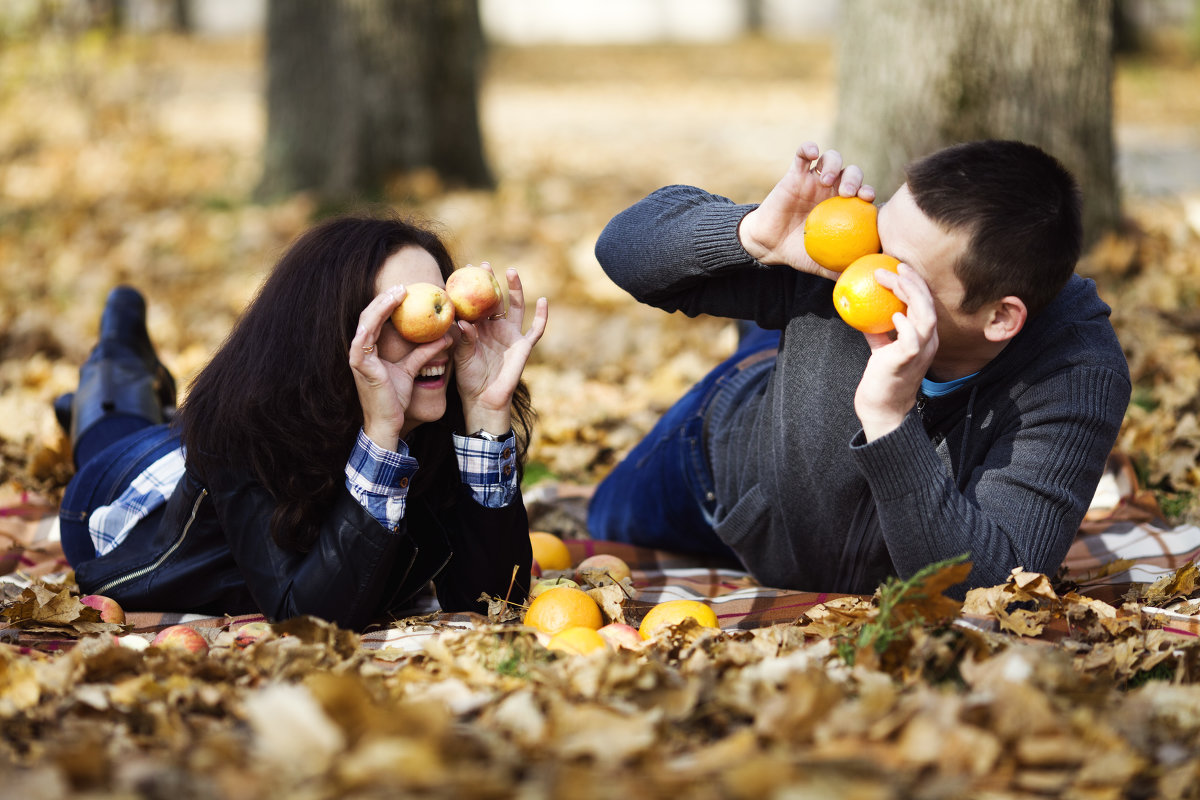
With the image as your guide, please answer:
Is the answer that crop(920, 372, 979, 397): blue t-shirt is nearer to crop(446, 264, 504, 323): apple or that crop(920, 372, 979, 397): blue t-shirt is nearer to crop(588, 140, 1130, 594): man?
crop(588, 140, 1130, 594): man

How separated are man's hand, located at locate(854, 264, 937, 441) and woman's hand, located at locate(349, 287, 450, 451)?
100 cm

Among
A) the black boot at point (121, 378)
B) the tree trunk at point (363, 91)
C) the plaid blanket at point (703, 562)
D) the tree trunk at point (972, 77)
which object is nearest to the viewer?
the plaid blanket at point (703, 562)

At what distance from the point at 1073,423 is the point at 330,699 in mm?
1846

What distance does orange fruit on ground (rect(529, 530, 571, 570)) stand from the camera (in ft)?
11.0

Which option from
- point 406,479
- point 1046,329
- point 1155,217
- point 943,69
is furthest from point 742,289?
point 1155,217

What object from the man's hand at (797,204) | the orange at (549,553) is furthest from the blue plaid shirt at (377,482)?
the man's hand at (797,204)

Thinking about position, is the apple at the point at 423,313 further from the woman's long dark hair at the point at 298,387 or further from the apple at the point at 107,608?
the apple at the point at 107,608

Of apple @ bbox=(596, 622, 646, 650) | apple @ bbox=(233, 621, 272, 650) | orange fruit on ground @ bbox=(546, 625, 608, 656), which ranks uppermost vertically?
orange fruit on ground @ bbox=(546, 625, 608, 656)

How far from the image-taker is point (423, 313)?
2498 millimetres

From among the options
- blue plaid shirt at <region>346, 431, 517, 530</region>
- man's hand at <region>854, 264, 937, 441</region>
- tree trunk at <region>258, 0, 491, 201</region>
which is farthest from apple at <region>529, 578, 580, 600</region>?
tree trunk at <region>258, 0, 491, 201</region>

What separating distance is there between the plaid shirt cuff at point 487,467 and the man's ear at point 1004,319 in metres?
1.19

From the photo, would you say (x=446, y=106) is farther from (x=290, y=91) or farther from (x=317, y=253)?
(x=317, y=253)

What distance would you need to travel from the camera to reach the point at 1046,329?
2734 millimetres

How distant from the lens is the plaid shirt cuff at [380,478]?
2553 mm
